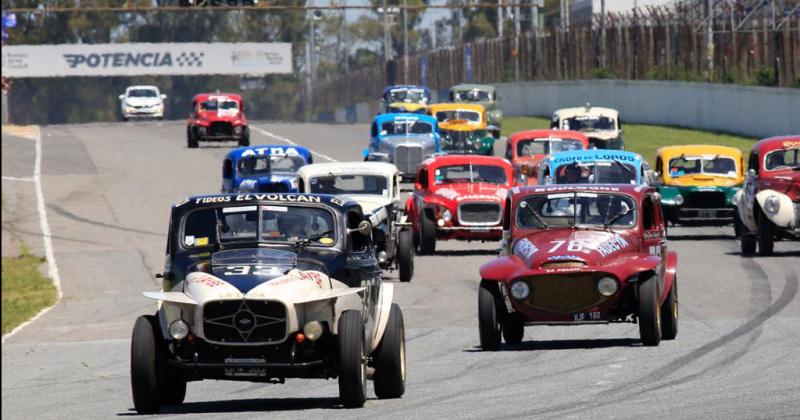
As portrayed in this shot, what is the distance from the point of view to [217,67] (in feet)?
332

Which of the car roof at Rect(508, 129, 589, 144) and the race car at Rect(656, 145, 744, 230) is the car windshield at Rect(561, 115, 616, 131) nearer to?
the car roof at Rect(508, 129, 589, 144)

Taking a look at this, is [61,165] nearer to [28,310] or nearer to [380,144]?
[380,144]

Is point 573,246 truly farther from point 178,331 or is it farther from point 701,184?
point 701,184

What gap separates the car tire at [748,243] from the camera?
24.4 m

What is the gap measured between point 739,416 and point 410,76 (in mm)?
80269

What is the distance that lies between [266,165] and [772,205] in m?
10.4

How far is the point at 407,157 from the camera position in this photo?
123 ft

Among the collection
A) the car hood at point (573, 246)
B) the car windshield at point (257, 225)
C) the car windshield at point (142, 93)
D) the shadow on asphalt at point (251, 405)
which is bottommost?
the shadow on asphalt at point (251, 405)

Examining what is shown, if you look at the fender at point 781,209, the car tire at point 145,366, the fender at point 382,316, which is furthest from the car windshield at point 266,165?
the car tire at point 145,366

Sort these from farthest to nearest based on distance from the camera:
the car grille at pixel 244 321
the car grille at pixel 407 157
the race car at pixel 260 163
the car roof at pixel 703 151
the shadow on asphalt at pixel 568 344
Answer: the car grille at pixel 407 157, the race car at pixel 260 163, the car roof at pixel 703 151, the shadow on asphalt at pixel 568 344, the car grille at pixel 244 321

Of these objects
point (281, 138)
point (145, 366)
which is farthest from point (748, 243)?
point (281, 138)

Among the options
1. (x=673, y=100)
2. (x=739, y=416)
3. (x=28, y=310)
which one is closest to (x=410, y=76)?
(x=673, y=100)

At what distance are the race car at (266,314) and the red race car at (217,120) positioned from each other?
1546 inches

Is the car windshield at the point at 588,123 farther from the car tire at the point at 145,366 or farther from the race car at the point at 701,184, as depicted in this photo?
the car tire at the point at 145,366
